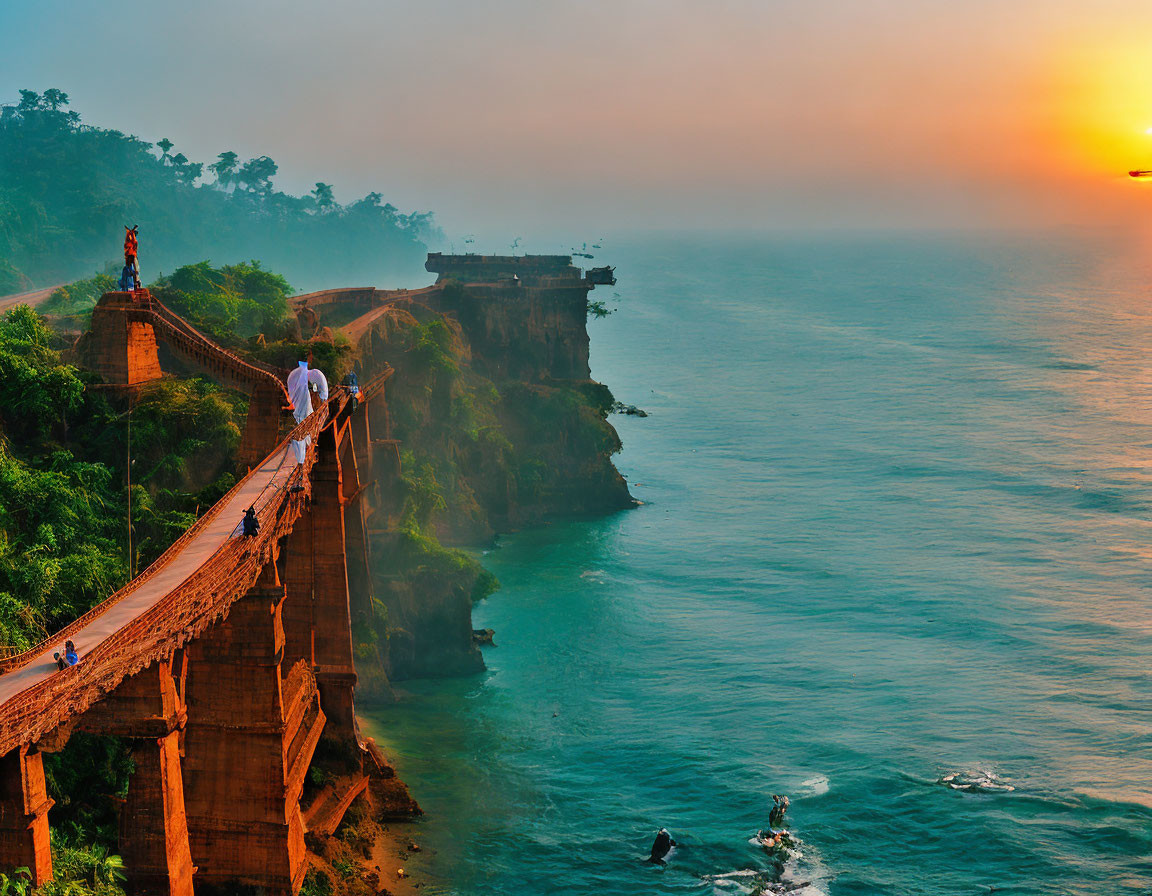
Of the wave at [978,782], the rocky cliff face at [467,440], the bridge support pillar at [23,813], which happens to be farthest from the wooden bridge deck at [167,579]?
the wave at [978,782]

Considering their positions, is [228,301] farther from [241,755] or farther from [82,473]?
[241,755]

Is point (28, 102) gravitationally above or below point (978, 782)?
above

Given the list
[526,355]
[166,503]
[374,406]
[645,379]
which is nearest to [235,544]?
[166,503]

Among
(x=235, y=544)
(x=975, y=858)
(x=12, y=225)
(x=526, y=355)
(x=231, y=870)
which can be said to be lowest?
(x=975, y=858)

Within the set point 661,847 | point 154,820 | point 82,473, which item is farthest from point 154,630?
point 661,847

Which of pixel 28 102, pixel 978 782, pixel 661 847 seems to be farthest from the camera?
pixel 28 102

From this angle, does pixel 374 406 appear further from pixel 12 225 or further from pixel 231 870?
pixel 12 225

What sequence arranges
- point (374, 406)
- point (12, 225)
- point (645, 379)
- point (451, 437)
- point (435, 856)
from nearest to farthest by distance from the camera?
point (435, 856)
point (374, 406)
point (451, 437)
point (12, 225)
point (645, 379)

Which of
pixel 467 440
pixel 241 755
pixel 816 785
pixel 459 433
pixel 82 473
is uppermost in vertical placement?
pixel 459 433
